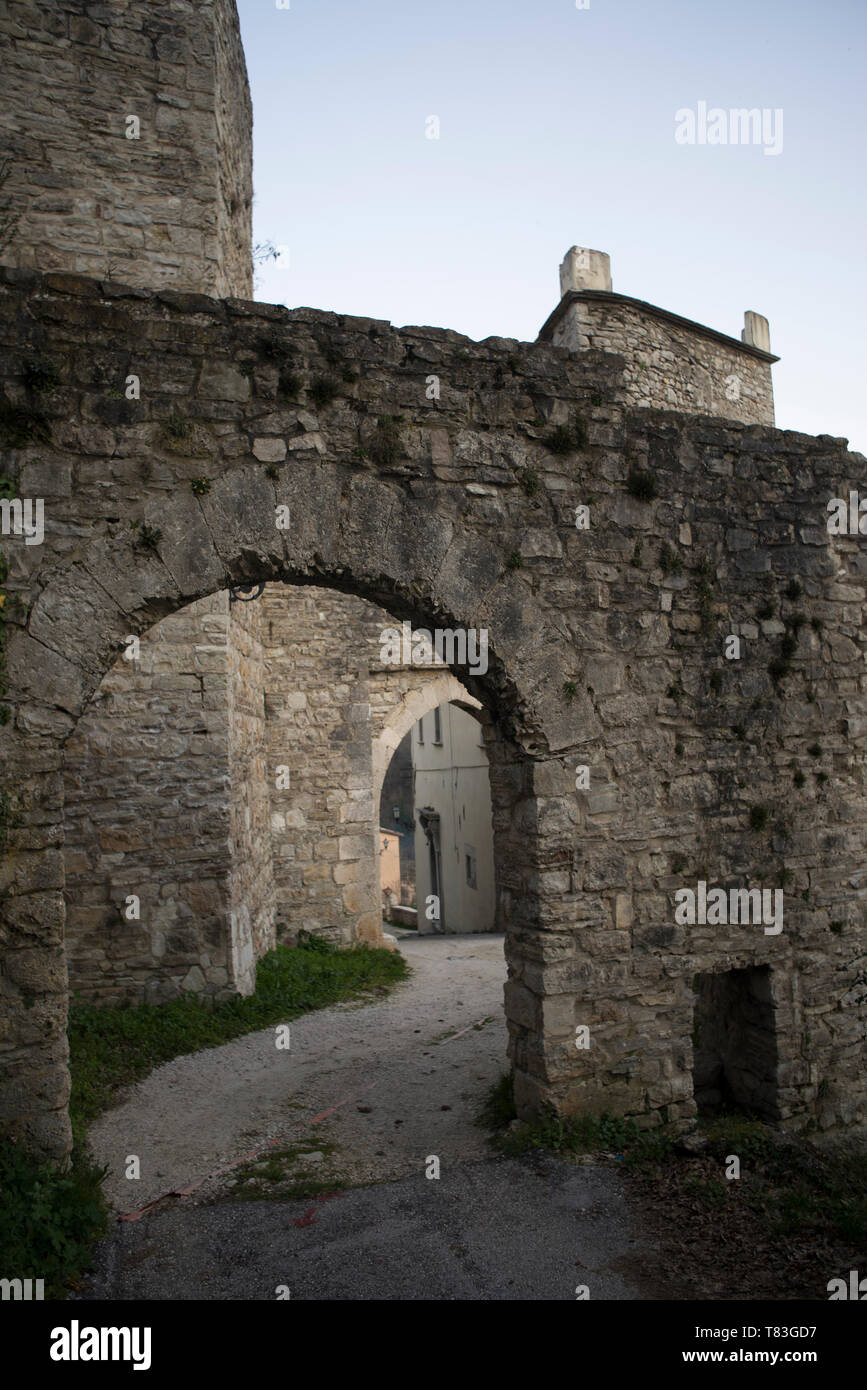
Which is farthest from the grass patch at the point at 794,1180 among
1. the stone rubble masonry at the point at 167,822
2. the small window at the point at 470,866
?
the small window at the point at 470,866

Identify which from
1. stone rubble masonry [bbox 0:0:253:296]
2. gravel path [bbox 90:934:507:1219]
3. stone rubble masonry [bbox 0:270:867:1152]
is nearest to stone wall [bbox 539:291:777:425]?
stone rubble masonry [bbox 0:0:253:296]

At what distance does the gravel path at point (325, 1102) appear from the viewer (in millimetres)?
4246

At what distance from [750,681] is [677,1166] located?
8.12 ft

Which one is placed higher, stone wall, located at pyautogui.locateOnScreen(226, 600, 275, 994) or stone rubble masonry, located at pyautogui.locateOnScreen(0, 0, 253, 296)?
stone rubble masonry, located at pyautogui.locateOnScreen(0, 0, 253, 296)

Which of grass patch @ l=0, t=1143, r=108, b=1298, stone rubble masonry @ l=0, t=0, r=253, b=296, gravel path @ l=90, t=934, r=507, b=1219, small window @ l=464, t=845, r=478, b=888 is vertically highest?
stone rubble masonry @ l=0, t=0, r=253, b=296

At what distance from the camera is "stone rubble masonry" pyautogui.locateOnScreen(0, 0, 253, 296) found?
6.46 m

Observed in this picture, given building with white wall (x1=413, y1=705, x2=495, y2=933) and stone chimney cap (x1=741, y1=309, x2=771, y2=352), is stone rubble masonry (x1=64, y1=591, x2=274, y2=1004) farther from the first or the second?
stone chimney cap (x1=741, y1=309, x2=771, y2=352)

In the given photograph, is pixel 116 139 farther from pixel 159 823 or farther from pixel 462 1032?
pixel 462 1032

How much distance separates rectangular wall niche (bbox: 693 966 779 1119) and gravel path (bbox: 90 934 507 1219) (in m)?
1.29

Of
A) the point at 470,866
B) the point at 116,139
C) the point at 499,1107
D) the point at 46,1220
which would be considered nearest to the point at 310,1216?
the point at 46,1220

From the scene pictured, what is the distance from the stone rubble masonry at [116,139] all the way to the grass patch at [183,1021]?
542 centimetres

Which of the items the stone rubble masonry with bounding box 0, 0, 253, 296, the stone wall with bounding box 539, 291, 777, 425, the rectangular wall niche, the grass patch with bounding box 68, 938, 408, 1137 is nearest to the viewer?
the rectangular wall niche

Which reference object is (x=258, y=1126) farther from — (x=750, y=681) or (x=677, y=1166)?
(x=750, y=681)

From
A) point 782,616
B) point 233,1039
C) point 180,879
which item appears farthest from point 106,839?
point 782,616
